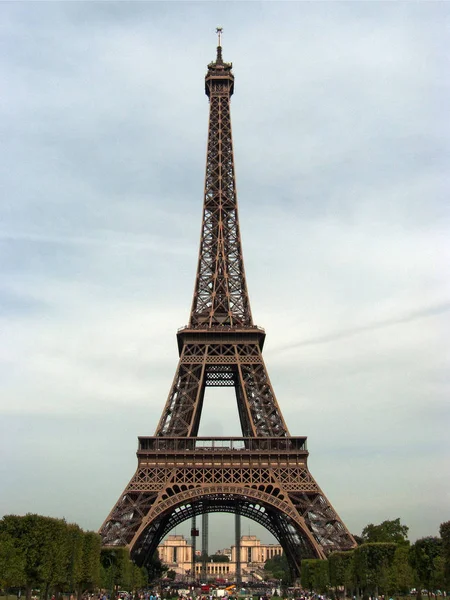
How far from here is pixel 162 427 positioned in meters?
60.2

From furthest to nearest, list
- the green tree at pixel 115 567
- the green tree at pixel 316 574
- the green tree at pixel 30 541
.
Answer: the green tree at pixel 316 574 < the green tree at pixel 115 567 < the green tree at pixel 30 541

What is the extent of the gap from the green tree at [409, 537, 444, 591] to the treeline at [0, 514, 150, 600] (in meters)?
23.7

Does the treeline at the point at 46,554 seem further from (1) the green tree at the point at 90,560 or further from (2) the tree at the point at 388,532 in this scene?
(2) the tree at the point at 388,532

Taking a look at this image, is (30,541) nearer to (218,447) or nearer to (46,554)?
(46,554)

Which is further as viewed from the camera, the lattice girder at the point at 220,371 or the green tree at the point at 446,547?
the lattice girder at the point at 220,371

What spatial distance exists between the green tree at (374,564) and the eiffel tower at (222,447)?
6233 mm

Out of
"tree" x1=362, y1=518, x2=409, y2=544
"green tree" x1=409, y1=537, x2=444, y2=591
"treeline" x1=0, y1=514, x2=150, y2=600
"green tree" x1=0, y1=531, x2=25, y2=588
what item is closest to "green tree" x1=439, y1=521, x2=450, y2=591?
"green tree" x1=409, y1=537, x2=444, y2=591

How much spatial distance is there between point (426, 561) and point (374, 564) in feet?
12.7

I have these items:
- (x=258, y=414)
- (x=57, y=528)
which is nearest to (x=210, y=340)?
(x=258, y=414)

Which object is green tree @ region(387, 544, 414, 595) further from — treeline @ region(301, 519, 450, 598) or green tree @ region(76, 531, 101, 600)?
green tree @ region(76, 531, 101, 600)

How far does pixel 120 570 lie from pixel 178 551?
154 m

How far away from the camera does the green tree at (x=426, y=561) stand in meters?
45.0

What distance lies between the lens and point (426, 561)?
45.1m

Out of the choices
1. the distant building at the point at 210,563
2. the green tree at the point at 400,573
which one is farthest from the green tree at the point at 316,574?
the distant building at the point at 210,563
